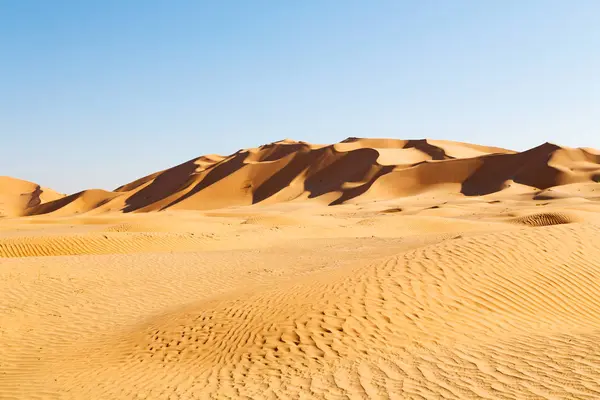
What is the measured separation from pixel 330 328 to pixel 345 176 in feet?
192

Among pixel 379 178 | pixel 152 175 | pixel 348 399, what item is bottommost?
pixel 348 399

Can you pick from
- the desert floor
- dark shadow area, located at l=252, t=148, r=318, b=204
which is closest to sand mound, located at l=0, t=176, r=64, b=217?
dark shadow area, located at l=252, t=148, r=318, b=204

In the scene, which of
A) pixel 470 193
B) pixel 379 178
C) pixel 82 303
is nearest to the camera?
pixel 82 303

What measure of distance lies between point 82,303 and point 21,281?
9.73 ft

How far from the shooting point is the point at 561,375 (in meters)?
5.30

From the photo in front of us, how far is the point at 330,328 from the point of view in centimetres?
772

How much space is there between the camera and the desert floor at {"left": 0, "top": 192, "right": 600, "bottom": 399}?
5980mm

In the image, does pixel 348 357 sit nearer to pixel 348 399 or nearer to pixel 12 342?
pixel 348 399

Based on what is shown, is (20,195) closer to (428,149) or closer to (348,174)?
(348,174)

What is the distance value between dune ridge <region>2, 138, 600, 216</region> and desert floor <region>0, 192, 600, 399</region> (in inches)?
1474

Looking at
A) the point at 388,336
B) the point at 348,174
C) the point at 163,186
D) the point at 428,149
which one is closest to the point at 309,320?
the point at 388,336

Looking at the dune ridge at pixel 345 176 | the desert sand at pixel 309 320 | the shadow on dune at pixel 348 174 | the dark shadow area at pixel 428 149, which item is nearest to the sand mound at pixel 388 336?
the desert sand at pixel 309 320

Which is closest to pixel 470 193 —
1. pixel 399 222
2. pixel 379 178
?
pixel 379 178

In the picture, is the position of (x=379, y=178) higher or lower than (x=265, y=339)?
higher
